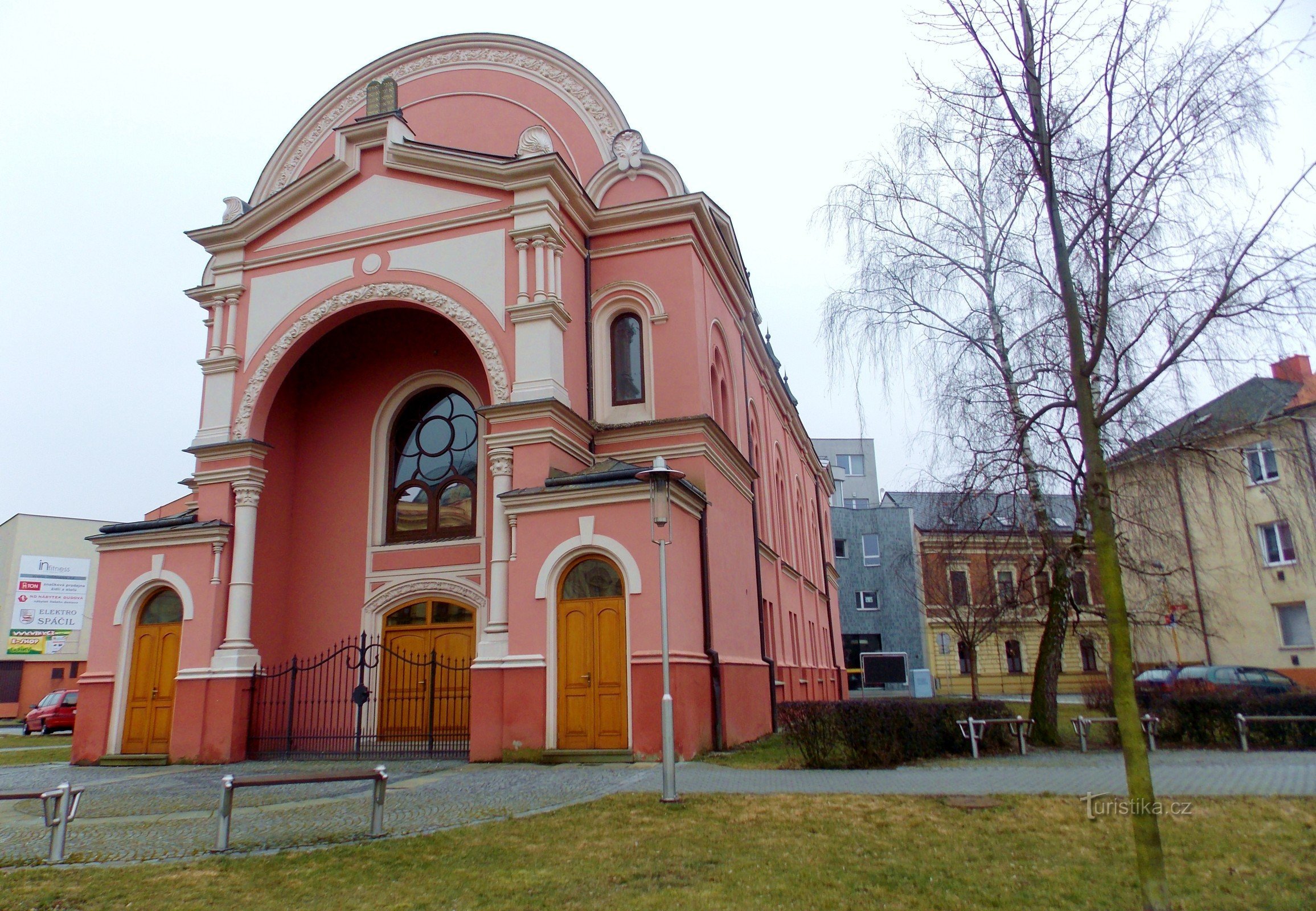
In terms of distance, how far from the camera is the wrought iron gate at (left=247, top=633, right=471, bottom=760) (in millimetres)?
16781

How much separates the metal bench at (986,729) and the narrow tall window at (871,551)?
124ft

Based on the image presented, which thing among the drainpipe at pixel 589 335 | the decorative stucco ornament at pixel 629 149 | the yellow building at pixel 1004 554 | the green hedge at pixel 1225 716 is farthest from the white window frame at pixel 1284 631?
the decorative stucco ornament at pixel 629 149

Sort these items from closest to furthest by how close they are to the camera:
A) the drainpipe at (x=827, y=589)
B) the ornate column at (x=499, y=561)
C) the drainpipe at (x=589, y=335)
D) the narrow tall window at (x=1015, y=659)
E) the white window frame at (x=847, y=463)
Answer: the ornate column at (x=499, y=561)
the drainpipe at (x=589, y=335)
the drainpipe at (x=827, y=589)
the narrow tall window at (x=1015, y=659)
the white window frame at (x=847, y=463)

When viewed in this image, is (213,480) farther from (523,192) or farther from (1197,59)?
(1197,59)

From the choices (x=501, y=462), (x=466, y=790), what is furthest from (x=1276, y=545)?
(x=466, y=790)

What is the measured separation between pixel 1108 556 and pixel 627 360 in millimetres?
13586

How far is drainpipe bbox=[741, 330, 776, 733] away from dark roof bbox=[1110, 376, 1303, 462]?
31.6 feet

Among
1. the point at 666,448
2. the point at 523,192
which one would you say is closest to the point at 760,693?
the point at 666,448

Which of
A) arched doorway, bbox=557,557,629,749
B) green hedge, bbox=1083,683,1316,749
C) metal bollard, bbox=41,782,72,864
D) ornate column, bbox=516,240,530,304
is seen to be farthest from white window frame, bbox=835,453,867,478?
metal bollard, bbox=41,782,72,864

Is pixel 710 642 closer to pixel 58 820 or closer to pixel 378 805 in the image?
pixel 378 805

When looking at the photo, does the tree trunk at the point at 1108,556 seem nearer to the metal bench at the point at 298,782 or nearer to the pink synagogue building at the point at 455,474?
the metal bench at the point at 298,782

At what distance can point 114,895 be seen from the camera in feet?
20.8

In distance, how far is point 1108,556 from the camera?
5457 millimetres

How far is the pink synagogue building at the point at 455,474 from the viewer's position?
571 inches
